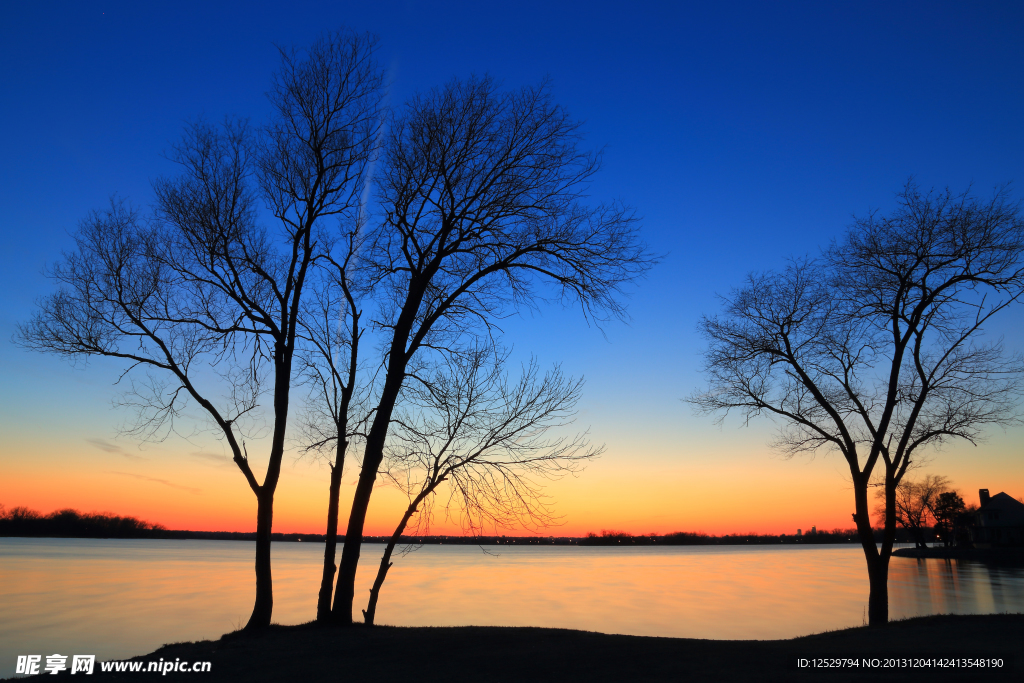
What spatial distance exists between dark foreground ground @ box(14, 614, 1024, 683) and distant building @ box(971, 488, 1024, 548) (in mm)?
82006

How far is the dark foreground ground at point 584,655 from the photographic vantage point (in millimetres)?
7824

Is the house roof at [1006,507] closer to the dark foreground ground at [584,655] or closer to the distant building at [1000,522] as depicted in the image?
the distant building at [1000,522]

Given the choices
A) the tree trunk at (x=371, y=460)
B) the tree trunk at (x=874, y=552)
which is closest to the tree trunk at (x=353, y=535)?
the tree trunk at (x=371, y=460)

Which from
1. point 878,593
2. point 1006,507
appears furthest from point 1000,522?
point 878,593

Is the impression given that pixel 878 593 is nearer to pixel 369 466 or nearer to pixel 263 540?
pixel 369 466

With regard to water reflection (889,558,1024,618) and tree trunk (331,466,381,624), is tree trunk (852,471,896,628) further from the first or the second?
water reflection (889,558,1024,618)

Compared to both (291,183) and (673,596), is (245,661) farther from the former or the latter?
(673,596)

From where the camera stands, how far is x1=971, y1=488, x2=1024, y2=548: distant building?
72.5 meters

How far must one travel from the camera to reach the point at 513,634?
10.7 m

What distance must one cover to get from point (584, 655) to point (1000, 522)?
92196mm

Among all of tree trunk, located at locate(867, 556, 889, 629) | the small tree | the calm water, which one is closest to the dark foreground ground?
tree trunk, located at locate(867, 556, 889, 629)

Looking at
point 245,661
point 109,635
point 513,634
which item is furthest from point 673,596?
point 245,661

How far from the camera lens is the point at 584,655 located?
9062mm

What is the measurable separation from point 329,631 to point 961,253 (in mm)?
16020
